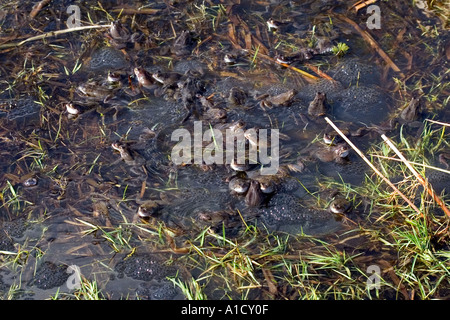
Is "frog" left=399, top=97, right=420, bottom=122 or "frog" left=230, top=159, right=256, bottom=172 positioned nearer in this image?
"frog" left=230, top=159, right=256, bottom=172

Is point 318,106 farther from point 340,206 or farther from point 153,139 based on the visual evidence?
point 153,139

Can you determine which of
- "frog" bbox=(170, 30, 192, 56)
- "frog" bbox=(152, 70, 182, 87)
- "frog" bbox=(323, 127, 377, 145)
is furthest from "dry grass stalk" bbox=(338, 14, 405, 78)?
"frog" bbox=(152, 70, 182, 87)

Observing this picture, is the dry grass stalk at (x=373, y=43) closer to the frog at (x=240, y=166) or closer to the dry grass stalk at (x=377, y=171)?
the dry grass stalk at (x=377, y=171)

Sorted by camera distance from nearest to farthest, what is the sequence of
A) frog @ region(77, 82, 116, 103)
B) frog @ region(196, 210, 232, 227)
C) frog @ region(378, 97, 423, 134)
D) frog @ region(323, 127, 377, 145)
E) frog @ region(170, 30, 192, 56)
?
frog @ region(196, 210, 232, 227) → frog @ region(323, 127, 377, 145) → frog @ region(378, 97, 423, 134) → frog @ region(77, 82, 116, 103) → frog @ region(170, 30, 192, 56)

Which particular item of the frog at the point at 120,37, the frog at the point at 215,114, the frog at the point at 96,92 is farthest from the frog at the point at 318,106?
the frog at the point at 120,37

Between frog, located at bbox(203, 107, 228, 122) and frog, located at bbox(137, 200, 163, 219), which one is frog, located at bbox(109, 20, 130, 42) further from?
frog, located at bbox(137, 200, 163, 219)
